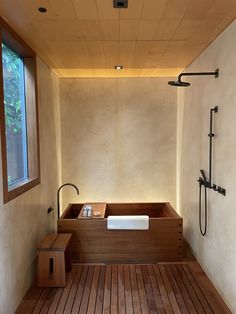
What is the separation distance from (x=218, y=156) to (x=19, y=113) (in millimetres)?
2191

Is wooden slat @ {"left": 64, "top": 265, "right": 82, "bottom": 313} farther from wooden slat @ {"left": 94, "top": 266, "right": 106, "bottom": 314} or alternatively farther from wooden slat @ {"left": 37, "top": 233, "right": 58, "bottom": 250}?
wooden slat @ {"left": 37, "top": 233, "right": 58, "bottom": 250}

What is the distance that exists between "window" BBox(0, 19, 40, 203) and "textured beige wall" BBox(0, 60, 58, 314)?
0.18 meters

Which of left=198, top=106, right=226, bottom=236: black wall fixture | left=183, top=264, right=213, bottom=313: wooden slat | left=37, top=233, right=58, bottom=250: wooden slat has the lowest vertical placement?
left=183, top=264, right=213, bottom=313: wooden slat

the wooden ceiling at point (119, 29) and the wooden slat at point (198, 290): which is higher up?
the wooden ceiling at point (119, 29)

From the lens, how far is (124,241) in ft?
10.9

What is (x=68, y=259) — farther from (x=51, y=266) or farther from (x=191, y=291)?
(x=191, y=291)

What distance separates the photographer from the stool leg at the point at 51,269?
9.18 feet

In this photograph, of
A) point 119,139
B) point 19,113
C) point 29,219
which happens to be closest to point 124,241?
point 29,219

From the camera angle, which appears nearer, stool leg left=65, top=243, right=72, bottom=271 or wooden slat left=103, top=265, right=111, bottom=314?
wooden slat left=103, top=265, right=111, bottom=314

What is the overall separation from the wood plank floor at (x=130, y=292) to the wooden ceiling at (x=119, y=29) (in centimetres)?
257

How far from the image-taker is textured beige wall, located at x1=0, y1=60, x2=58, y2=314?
2232 mm

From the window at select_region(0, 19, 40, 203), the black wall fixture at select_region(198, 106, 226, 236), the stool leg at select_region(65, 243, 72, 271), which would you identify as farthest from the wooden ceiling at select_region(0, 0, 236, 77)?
the stool leg at select_region(65, 243, 72, 271)

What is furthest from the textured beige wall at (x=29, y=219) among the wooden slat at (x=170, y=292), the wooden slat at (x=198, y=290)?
the wooden slat at (x=198, y=290)

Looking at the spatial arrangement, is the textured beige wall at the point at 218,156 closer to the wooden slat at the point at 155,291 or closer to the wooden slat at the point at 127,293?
the wooden slat at the point at 155,291
